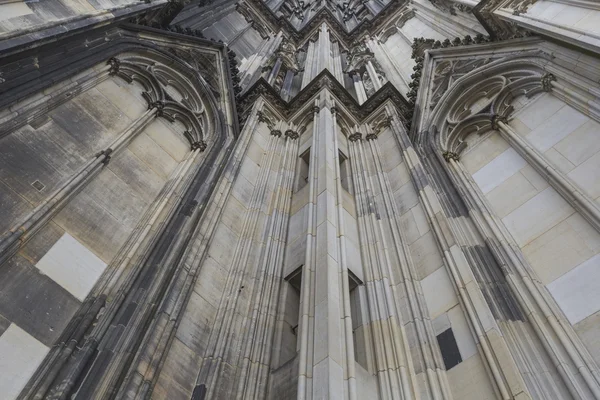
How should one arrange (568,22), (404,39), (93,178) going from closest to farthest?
(93,178) < (568,22) < (404,39)

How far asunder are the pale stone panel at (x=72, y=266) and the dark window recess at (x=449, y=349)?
5.15m

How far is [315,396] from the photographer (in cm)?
532

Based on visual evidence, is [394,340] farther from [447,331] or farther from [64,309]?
[64,309]

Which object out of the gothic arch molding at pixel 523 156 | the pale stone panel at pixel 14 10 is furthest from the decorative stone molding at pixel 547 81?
the pale stone panel at pixel 14 10

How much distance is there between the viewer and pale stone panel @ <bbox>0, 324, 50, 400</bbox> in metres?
5.50

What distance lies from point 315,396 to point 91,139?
6329 mm

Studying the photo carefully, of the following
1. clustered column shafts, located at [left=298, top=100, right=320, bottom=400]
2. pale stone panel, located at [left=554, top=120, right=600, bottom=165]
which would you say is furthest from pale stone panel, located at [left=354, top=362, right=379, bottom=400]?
pale stone panel, located at [left=554, top=120, right=600, bottom=165]

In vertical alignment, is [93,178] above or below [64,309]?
above

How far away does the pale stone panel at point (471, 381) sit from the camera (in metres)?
6.07

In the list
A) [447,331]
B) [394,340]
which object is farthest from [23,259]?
[447,331]

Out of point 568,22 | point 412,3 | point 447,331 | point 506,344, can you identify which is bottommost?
point 506,344

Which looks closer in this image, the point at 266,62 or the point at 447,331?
the point at 447,331

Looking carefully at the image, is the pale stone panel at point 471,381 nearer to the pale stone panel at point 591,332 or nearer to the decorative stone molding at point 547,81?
the pale stone panel at point 591,332

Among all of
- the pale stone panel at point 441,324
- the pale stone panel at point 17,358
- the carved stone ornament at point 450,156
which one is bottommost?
the pale stone panel at point 17,358
